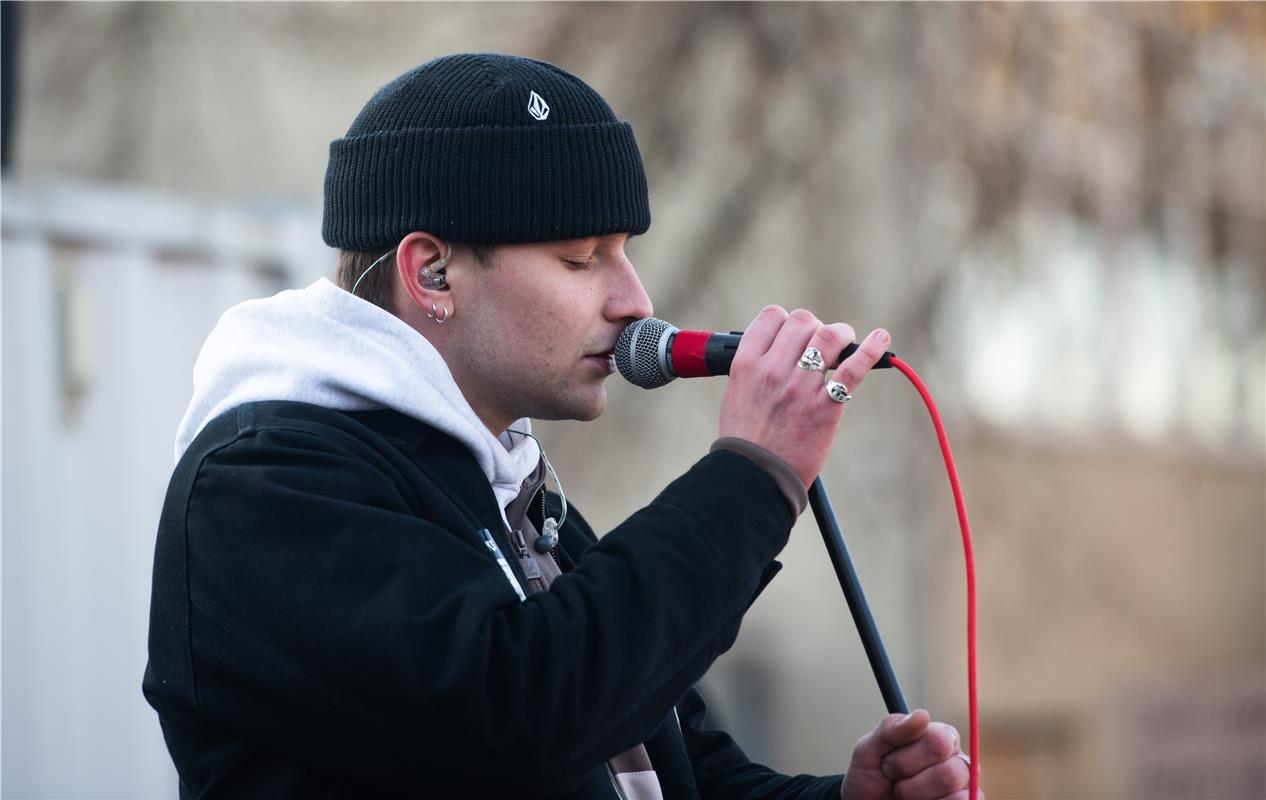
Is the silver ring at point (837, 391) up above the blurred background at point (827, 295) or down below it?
below

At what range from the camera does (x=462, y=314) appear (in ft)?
6.73

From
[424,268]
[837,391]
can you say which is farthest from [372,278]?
[837,391]

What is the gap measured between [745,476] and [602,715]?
0.30 metres

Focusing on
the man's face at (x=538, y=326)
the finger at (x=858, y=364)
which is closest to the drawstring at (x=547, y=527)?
the man's face at (x=538, y=326)

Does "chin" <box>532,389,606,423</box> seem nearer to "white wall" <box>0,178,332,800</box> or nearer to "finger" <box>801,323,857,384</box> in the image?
"finger" <box>801,323,857,384</box>

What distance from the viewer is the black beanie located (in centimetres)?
202

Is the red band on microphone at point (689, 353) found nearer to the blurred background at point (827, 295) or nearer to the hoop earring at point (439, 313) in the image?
the hoop earring at point (439, 313)

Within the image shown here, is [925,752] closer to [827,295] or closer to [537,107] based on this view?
[537,107]

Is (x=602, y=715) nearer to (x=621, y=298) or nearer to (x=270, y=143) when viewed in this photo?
(x=621, y=298)

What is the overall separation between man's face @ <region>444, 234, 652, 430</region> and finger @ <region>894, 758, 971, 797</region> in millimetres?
617

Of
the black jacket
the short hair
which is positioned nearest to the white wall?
the short hair

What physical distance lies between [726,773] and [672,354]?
69cm

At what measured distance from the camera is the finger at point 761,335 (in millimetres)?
1889

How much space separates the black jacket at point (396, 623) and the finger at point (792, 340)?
0.44 ft
